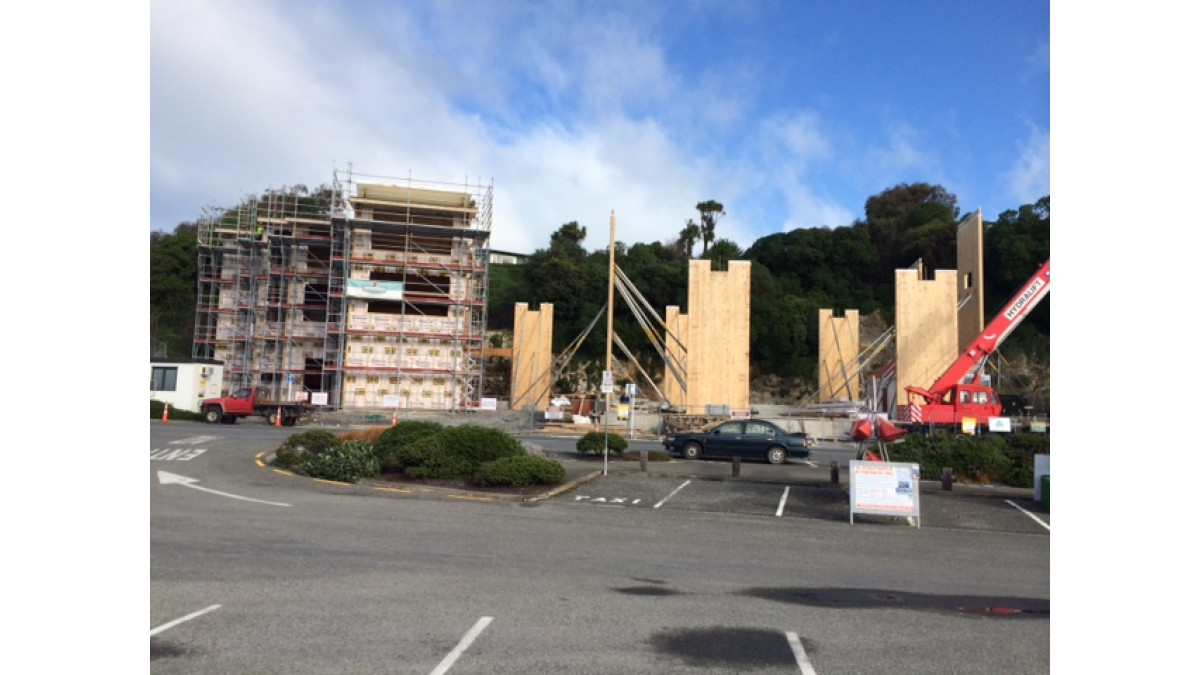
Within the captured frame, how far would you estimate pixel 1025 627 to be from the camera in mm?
A: 7125

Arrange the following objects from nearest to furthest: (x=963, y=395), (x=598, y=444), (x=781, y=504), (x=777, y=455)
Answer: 1. (x=781, y=504)
2. (x=598, y=444)
3. (x=777, y=455)
4. (x=963, y=395)

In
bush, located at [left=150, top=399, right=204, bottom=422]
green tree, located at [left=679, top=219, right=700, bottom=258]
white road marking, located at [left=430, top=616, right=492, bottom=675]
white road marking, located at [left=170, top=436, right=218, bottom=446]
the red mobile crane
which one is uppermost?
green tree, located at [left=679, top=219, right=700, bottom=258]

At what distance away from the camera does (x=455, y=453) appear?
1798cm

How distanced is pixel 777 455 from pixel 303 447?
1334 centimetres

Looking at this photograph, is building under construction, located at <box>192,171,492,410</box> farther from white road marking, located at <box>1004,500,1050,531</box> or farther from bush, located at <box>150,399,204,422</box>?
white road marking, located at <box>1004,500,1050,531</box>

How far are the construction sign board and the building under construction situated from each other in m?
34.1

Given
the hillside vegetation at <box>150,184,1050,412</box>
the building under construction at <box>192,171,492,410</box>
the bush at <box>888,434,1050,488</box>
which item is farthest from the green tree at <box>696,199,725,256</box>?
the bush at <box>888,434,1050,488</box>

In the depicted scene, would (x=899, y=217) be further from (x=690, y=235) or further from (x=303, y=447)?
(x=303, y=447)

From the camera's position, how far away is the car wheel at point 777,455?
2444cm

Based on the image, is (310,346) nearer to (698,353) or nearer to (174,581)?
(698,353)

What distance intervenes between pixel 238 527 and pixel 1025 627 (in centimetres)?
995

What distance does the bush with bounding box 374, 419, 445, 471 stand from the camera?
18.1 meters

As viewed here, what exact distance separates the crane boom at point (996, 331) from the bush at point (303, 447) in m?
18.3

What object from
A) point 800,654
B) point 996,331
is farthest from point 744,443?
point 800,654
